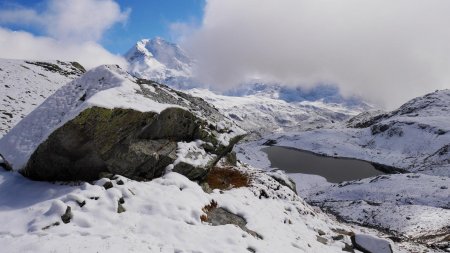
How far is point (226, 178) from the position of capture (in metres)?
27.9

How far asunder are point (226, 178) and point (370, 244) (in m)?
10.2

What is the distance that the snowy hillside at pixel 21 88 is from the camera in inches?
1693

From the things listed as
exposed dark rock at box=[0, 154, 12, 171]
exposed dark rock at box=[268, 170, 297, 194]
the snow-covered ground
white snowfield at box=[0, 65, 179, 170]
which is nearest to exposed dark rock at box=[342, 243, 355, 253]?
exposed dark rock at box=[268, 170, 297, 194]

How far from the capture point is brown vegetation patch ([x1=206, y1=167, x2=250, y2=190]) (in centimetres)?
2622

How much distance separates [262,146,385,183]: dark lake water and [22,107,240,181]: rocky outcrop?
260 feet

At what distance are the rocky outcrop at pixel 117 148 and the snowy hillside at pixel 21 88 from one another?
2118cm

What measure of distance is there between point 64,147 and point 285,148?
150916mm

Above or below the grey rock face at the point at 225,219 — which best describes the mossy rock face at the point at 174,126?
above

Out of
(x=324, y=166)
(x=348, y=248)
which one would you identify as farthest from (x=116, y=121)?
(x=324, y=166)

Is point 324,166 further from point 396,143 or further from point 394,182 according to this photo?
point 394,182

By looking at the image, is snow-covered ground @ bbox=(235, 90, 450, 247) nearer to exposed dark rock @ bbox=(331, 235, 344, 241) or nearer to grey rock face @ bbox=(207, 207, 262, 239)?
exposed dark rock @ bbox=(331, 235, 344, 241)

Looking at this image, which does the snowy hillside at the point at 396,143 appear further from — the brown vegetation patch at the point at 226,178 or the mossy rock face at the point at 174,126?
the mossy rock face at the point at 174,126

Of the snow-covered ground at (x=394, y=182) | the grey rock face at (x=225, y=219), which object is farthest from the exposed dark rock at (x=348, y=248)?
the snow-covered ground at (x=394, y=182)

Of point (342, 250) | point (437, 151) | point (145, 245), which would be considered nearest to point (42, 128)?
point (145, 245)
